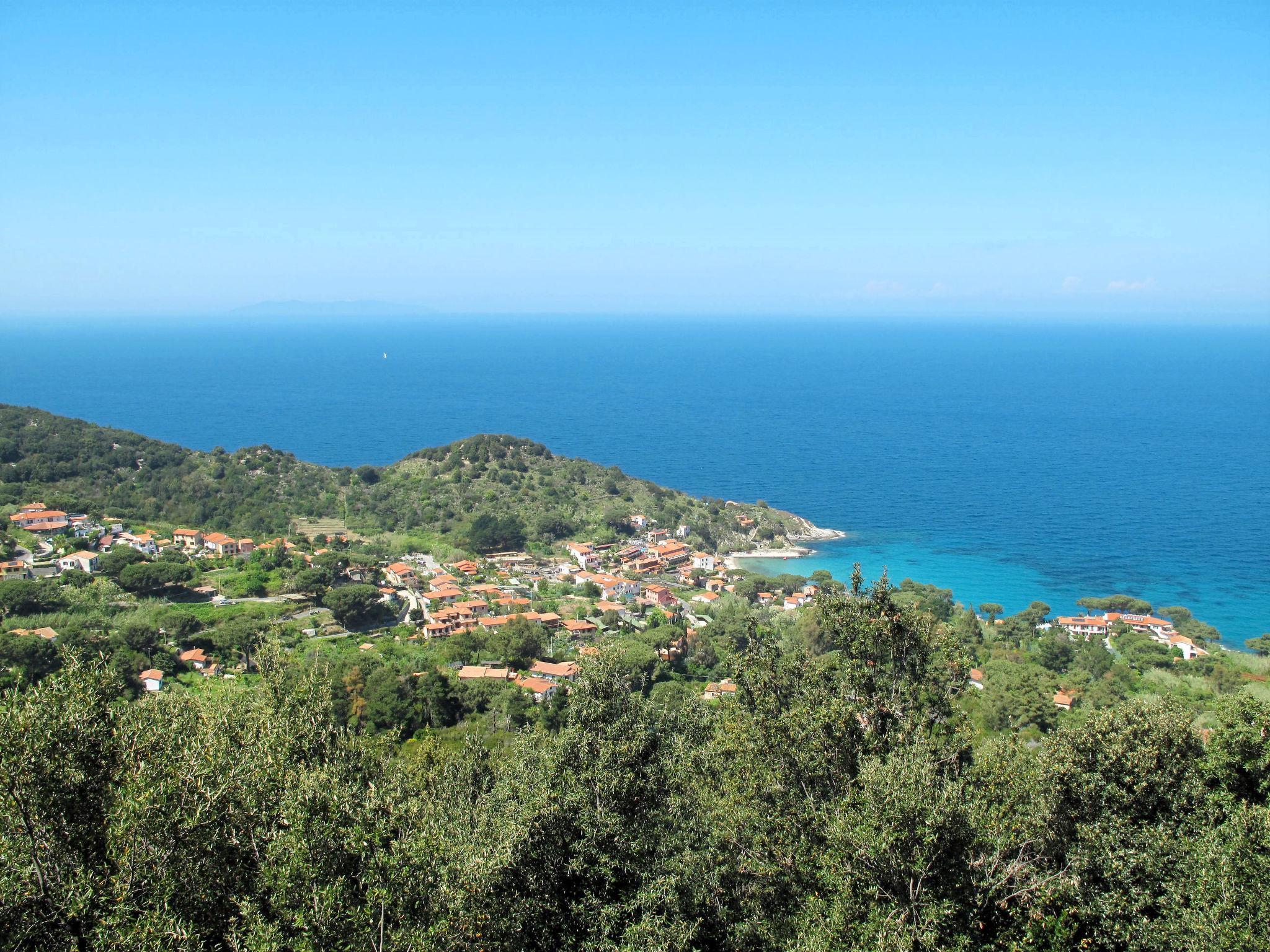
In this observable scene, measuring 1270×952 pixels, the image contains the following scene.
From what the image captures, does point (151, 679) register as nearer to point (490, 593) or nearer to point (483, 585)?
point (490, 593)

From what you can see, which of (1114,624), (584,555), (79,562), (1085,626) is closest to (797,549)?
(584,555)

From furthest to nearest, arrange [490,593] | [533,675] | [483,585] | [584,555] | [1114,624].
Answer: [584,555], [483,585], [490,593], [1114,624], [533,675]

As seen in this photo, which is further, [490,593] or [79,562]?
[490,593]

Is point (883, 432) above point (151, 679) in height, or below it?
above

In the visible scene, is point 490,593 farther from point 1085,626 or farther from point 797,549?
point 1085,626

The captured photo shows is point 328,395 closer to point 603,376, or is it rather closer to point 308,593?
point 603,376

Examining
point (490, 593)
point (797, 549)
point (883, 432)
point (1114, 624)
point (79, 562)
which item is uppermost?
point (883, 432)

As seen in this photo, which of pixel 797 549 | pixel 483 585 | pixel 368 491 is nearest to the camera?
pixel 483 585

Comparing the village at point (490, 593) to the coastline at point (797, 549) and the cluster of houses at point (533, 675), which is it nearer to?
the cluster of houses at point (533, 675)
